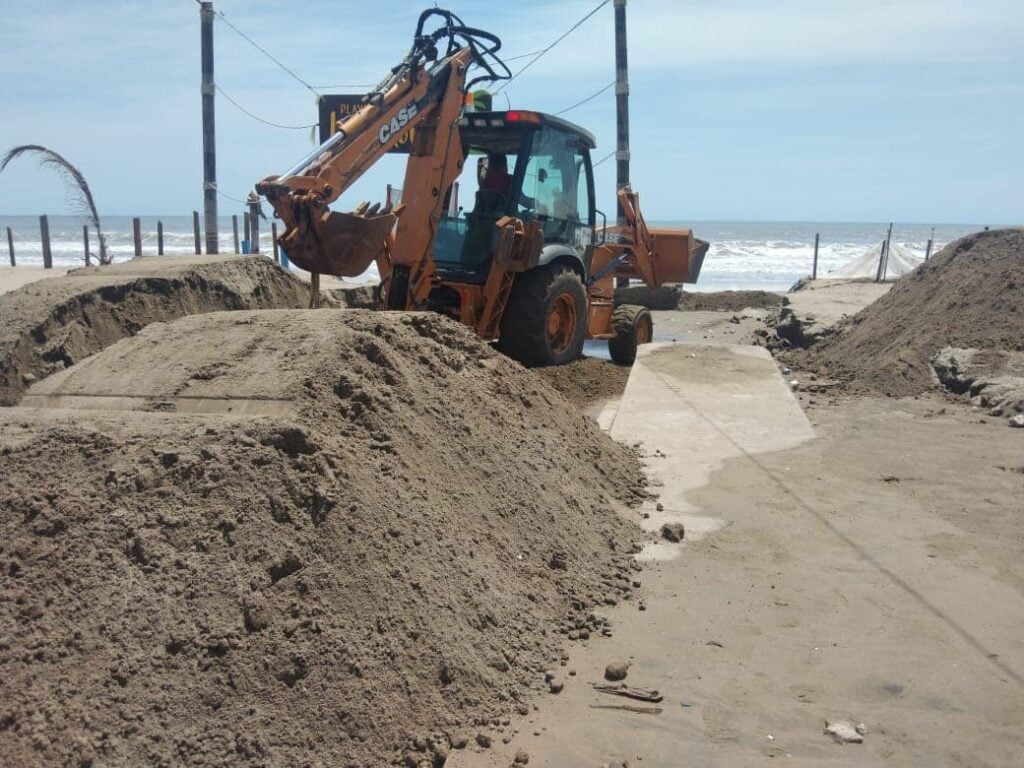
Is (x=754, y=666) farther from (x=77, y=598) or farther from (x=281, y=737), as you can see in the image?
(x=77, y=598)

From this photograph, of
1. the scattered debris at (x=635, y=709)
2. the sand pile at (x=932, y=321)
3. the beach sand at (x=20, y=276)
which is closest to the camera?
the scattered debris at (x=635, y=709)

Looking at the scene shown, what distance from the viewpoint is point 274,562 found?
3373 millimetres

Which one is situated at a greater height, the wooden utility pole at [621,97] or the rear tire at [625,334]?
the wooden utility pole at [621,97]

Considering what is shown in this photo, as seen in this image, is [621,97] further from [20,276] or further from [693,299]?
[20,276]

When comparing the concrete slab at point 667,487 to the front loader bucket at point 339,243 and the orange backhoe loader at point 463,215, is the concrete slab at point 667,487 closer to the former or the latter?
the orange backhoe loader at point 463,215

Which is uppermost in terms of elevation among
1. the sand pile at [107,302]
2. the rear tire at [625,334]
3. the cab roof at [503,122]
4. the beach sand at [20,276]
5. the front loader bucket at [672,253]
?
the cab roof at [503,122]

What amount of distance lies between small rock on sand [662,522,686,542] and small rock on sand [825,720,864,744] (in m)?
1.95

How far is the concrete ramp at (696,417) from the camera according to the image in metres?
6.49

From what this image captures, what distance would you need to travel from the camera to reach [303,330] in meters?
4.77

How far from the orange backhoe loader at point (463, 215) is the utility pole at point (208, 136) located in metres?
7.20

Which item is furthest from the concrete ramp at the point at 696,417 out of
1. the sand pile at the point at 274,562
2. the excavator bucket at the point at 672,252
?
the excavator bucket at the point at 672,252

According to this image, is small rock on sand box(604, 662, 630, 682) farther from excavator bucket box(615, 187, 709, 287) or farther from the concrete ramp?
excavator bucket box(615, 187, 709, 287)

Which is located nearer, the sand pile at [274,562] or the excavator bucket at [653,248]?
the sand pile at [274,562]

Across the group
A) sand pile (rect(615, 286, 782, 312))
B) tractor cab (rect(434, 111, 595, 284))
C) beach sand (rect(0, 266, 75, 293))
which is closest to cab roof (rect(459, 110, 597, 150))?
tractor cab (rect(434, 111, 595, 284))
